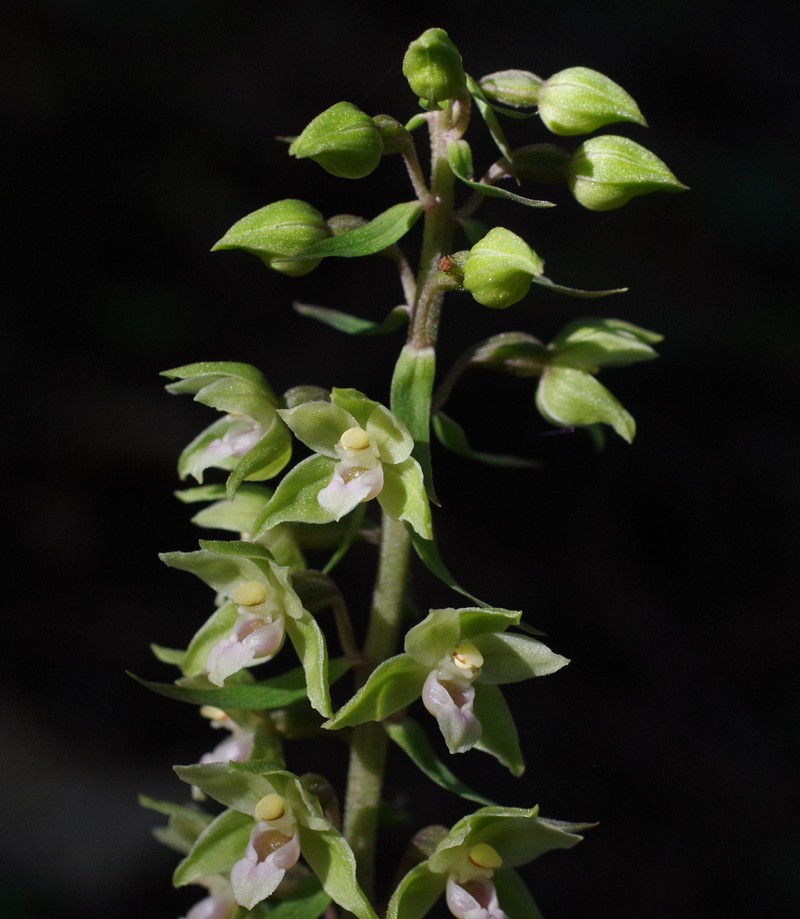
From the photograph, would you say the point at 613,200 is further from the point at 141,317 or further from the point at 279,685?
the point at 141,317

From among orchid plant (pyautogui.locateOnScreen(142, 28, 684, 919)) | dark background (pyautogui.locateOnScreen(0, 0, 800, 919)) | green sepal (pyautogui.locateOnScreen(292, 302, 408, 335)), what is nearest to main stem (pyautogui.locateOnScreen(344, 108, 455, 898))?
orchid plant (pyautogui.locateOnScreen(142, 28, 684, 919))

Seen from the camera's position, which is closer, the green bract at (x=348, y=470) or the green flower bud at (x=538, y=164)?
the green bract at (x=348, y=470)

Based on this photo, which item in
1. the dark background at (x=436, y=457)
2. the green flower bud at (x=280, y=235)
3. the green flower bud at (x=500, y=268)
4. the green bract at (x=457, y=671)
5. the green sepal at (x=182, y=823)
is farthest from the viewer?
the dark background at (x=436, y=457)

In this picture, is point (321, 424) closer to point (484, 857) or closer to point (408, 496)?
point (408, 496)

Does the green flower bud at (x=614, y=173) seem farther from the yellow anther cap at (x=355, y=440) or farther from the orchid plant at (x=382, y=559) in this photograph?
the yellow anther cap at (x=355, y=440)

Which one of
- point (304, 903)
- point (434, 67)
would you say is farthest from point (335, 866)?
point (434, 67)

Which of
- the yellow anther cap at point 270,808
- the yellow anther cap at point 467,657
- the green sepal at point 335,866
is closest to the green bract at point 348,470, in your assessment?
the yellow anther cap at point 467,657
